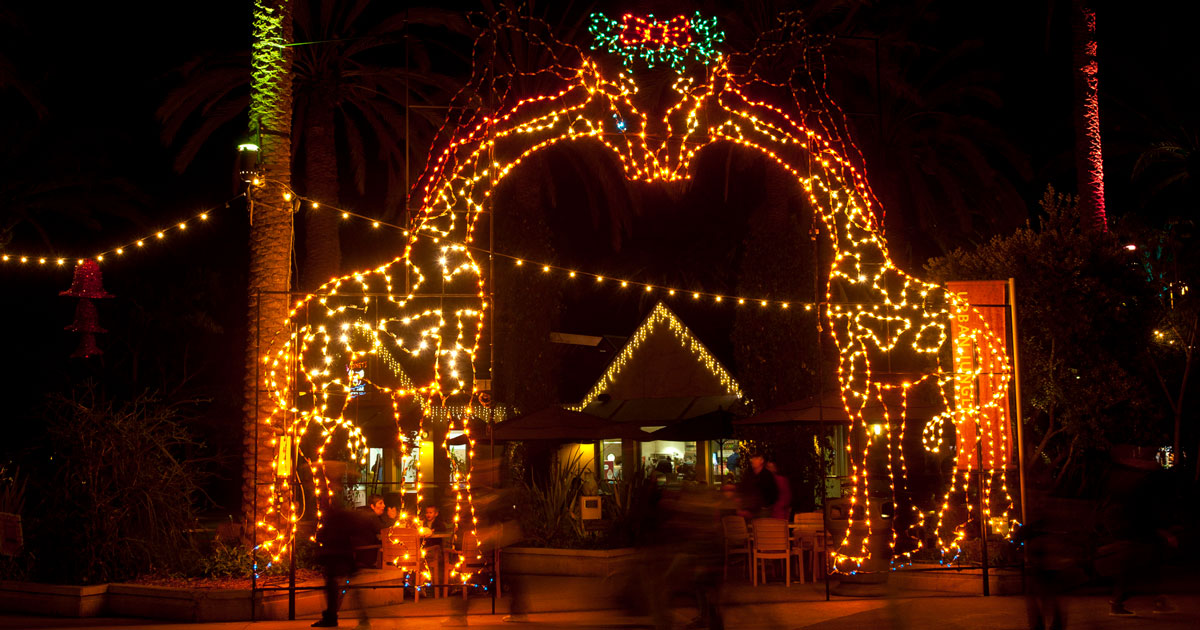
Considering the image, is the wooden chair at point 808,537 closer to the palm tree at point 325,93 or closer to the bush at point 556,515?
the bush at point 556,515

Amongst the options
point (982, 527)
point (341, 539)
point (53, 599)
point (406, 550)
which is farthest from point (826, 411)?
point (53, 599)

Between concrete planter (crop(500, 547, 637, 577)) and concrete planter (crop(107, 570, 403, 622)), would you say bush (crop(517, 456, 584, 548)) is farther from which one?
concrete planter (crop(107, 570, 403, 622))

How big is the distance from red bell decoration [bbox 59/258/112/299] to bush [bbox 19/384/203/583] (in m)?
1.75

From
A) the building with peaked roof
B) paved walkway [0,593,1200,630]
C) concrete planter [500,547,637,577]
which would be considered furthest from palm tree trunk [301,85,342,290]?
the building with peaked roof

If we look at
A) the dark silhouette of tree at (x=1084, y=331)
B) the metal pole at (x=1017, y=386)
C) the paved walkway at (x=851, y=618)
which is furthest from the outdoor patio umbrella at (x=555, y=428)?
the metal pole at (x=1017, y=386)

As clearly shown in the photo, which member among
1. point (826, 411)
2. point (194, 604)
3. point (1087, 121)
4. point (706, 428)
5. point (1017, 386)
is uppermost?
point (1087, 121)

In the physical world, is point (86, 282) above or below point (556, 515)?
above

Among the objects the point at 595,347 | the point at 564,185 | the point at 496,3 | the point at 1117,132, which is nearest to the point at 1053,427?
the point at 1117,132

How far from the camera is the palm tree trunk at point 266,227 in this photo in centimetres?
1205

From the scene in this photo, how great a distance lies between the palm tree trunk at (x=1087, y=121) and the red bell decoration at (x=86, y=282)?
14492mm

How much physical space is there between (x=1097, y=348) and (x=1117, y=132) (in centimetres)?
887

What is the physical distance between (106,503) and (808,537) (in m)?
7.65

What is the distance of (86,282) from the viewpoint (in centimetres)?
1309

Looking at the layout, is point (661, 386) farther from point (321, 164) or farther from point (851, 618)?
point (851, 618)
